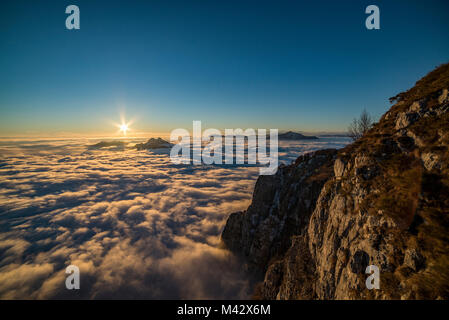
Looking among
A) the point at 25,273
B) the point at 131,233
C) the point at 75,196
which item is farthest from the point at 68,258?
the point at 75,196

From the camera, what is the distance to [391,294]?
23.7 ft

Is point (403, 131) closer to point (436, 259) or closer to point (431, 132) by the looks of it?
point (431, 132)

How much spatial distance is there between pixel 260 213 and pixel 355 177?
26.1 m

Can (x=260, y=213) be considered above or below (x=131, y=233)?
above

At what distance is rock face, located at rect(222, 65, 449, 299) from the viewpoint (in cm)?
728

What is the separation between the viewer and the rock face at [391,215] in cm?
728

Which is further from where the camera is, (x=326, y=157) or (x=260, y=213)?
(x=260, y=213)

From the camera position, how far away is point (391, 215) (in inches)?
342

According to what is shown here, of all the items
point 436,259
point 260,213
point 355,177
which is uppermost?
point 355,177

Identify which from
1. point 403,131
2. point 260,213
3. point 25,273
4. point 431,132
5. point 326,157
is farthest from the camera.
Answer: point 25,273
